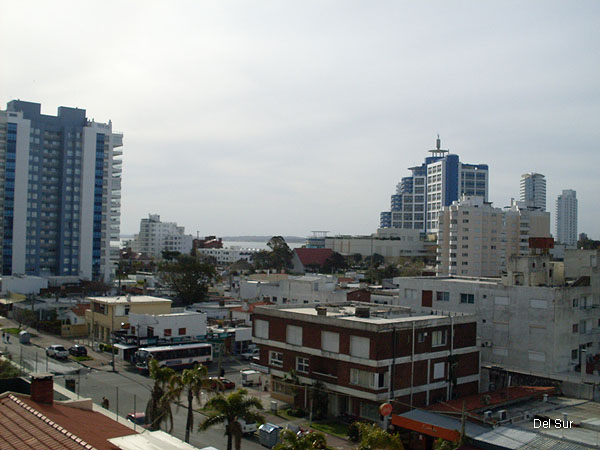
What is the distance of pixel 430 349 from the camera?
36781 millimetres

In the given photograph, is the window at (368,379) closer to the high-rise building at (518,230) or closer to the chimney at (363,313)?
the chimney at (363,313)

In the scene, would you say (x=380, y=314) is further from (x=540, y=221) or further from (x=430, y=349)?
(x=540, y=221)

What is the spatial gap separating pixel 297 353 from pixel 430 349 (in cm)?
803

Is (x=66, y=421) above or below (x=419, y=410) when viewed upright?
above

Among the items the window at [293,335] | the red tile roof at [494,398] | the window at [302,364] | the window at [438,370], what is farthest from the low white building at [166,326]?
the red tile roof at [494,398]

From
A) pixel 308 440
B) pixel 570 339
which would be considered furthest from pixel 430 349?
pixel 308 440

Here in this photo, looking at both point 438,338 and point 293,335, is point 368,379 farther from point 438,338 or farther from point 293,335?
point 293,335

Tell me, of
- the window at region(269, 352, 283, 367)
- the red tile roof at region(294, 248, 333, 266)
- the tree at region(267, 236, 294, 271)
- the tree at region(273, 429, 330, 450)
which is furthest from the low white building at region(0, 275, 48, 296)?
the tree at region(273, 429, 330, 450)

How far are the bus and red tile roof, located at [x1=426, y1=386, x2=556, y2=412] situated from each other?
22829mm

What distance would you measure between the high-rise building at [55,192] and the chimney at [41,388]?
98.8 m

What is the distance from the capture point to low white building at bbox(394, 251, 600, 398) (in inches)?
1592

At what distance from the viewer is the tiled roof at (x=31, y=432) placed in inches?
590

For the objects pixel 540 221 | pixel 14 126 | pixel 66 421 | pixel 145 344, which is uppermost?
pixel 14 126

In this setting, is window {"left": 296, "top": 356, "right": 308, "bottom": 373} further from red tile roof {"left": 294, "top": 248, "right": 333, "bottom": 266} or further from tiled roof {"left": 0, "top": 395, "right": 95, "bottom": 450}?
red tile roof {"left": 294, "top": 248, "right": 333, "bottom": 266}
